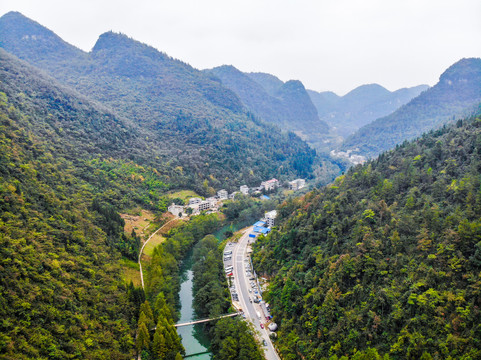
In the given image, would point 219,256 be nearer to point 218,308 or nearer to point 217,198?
point 218,308

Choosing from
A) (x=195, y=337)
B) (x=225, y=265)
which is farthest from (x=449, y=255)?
(x=225, y=265)

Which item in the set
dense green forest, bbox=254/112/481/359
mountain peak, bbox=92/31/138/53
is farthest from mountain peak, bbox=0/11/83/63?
dense green forest, bbox=254/112/481/359

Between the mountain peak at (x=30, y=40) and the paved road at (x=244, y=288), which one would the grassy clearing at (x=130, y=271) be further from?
the mountain peak at (x=30, y=40)

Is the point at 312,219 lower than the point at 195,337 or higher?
higher

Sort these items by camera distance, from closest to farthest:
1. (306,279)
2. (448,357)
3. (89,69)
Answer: (448,357)
(306,279)
(89,69)

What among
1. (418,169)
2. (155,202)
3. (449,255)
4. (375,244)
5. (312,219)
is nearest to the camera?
(449,255)

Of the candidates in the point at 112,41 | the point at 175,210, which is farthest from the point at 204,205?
the point at 112,41

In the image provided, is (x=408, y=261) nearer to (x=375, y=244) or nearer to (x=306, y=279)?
(x=375, y=244)

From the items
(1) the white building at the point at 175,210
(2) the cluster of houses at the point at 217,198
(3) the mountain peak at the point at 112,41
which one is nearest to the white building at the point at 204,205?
(2) the cluster of houses at the point at 217,198
